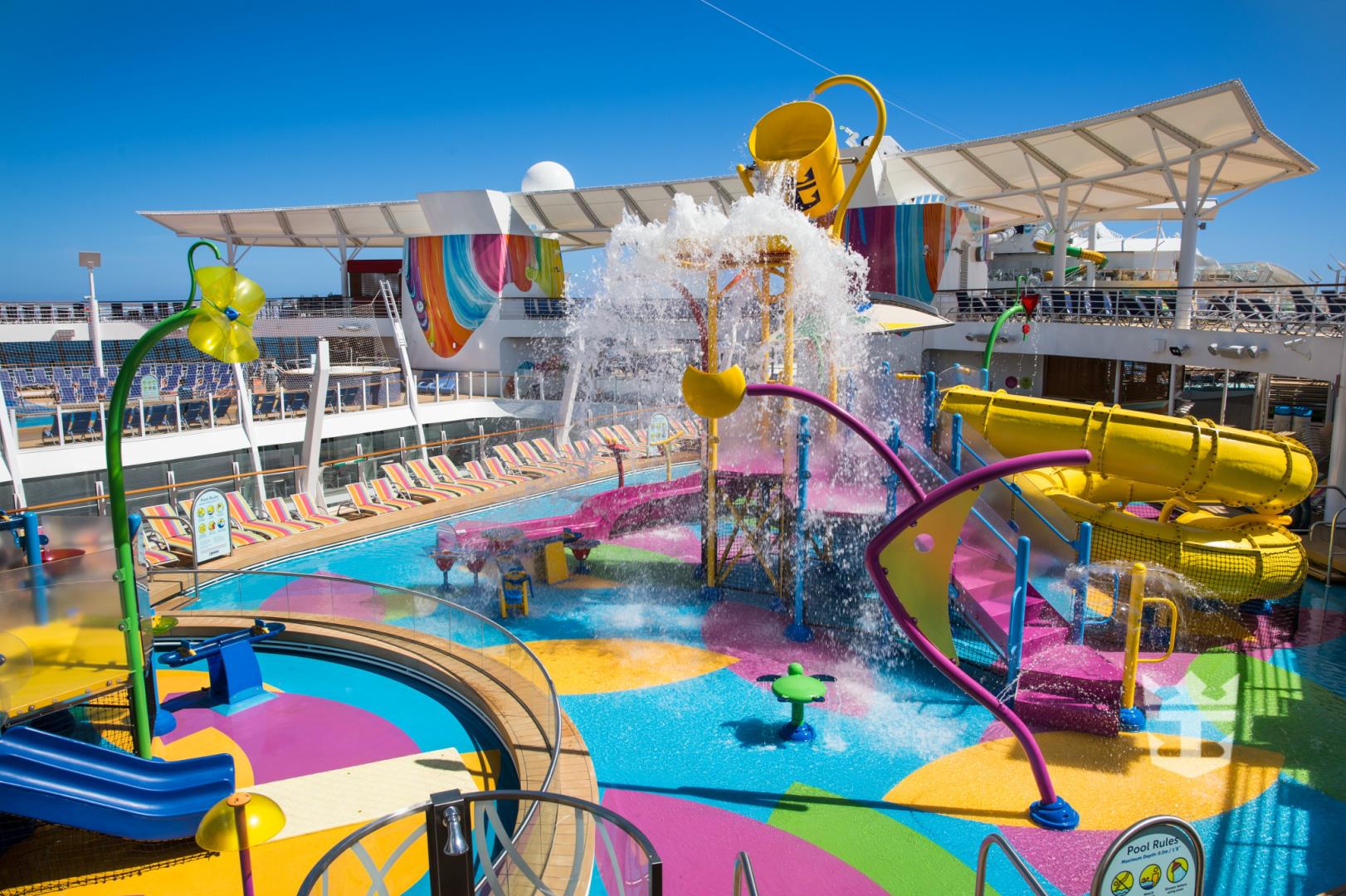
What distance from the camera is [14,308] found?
29.1 m

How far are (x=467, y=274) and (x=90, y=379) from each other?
12318mm

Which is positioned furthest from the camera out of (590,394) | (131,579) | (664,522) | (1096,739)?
(590,394)

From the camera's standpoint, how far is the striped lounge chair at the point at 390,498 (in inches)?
574

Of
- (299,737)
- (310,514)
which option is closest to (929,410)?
(299,737)

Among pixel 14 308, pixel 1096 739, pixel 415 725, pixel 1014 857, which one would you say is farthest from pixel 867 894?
pixel 14 308

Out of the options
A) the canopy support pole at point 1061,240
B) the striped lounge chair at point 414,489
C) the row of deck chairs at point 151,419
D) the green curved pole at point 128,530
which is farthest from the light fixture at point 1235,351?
the row of deck chairs at point 151,419

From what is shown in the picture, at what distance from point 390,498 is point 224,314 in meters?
9.24

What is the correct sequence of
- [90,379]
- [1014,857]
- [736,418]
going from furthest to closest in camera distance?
[90,379] < [736,418] < [1014,857]

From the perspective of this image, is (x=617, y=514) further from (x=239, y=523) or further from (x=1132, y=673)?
(x=1132, y=673)

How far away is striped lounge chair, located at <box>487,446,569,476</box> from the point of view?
54.6 feet

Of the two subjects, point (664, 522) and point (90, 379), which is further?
point (90, 379)

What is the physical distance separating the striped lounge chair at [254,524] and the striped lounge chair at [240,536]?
98 mm

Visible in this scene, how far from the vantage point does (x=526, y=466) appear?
16844 mm

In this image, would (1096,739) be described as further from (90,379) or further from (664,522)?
(90,379)
